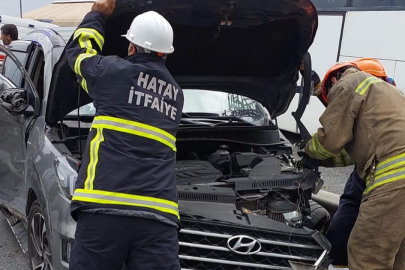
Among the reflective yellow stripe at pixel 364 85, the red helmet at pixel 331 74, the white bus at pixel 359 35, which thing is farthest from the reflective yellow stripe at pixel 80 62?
the white bus at pixel 359 35

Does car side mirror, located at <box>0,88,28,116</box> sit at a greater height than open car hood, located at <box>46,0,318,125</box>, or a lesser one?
lesser

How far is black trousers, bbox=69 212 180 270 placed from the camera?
2326mm

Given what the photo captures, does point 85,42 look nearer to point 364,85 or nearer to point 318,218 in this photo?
point 364,85

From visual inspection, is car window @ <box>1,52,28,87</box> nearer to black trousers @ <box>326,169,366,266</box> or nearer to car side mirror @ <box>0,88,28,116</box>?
car side mirror @ <box>0,88,28,116</box>

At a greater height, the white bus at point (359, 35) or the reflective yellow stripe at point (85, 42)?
the reflective yellow stripe at point (85, 42)

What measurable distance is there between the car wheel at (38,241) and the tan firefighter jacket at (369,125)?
1987mm

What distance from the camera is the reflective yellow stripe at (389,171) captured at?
2.96m

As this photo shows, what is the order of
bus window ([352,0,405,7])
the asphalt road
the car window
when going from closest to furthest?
1. the asphalt road
2. the car window
3. bus window ([352,0,405,7])

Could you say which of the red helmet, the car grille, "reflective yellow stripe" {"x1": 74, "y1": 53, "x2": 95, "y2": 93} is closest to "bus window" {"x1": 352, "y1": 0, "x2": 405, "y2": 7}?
the red helmet

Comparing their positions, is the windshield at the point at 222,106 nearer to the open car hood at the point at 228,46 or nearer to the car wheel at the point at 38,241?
the open car hood at the point at 228,46

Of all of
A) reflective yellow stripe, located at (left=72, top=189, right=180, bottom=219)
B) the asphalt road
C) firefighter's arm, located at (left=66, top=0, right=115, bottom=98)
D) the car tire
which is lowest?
the asphalt road

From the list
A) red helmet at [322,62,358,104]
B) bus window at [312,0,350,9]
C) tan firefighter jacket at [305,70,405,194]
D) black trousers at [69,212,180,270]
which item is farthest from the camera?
bus window at [312,0,350,9]

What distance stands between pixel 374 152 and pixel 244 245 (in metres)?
1.01

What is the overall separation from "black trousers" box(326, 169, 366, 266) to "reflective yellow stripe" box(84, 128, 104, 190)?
2050mm
